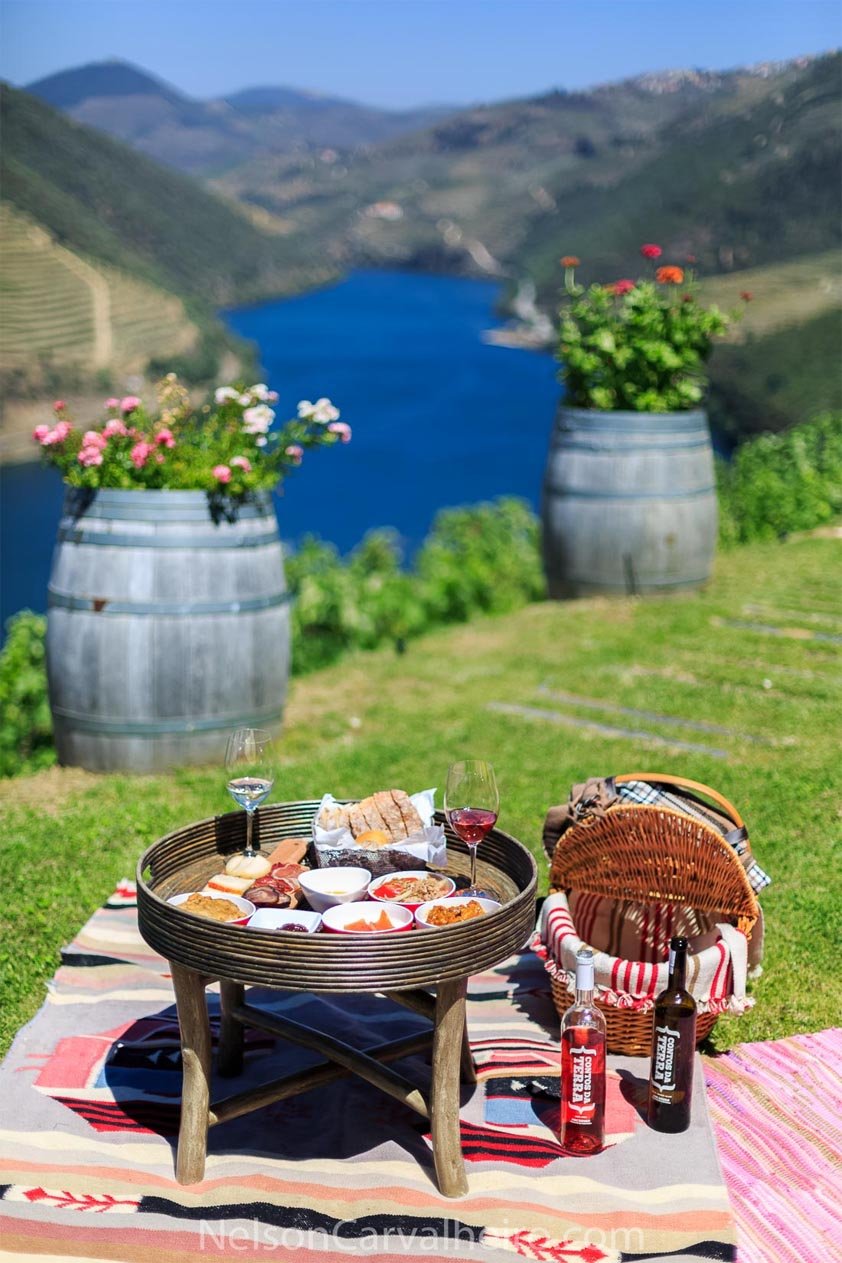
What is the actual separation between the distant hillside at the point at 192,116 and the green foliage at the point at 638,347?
855cm

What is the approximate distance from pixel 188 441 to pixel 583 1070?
4109mm

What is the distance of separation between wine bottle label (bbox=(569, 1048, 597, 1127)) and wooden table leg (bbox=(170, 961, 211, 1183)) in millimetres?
837

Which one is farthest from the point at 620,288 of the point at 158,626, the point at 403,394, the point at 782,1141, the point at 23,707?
the point at 403,394

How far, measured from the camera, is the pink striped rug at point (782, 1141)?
266 centimetres

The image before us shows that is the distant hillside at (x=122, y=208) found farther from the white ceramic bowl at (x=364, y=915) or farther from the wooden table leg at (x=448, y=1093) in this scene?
the wooden table leg at (x=448, y=1093)

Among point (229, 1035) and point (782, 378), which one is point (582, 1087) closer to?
point (229, 1035)

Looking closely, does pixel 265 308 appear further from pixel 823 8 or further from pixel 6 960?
pixel 6 960

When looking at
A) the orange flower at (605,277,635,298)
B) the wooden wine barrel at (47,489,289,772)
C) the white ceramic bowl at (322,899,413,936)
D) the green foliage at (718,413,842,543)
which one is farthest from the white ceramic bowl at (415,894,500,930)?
the green foliage at (718,413,842,543)

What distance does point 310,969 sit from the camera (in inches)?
97.2

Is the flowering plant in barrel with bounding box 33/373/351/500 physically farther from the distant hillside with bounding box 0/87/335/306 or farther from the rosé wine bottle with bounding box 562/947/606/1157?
the distant hillside with bounding box 0/87/335/306

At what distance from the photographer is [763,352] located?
16125 mm

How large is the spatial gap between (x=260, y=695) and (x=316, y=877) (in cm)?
330

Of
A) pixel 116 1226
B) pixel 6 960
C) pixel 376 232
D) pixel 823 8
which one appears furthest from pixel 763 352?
pixel 376 232

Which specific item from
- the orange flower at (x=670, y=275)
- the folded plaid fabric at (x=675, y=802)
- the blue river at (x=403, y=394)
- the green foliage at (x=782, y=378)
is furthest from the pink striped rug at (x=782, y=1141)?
the blue river at (x=403, y=394)
